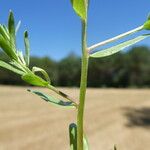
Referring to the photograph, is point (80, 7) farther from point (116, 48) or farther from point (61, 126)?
point (61, 126)

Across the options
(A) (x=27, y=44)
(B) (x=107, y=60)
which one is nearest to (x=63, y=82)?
(B) (x=107, y=60)

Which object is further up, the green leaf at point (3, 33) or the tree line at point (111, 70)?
the tree line at point (111, 70)

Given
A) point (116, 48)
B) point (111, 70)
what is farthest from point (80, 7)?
point (111, 70)

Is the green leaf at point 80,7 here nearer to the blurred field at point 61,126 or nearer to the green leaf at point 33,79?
the green leaf at point 33,79

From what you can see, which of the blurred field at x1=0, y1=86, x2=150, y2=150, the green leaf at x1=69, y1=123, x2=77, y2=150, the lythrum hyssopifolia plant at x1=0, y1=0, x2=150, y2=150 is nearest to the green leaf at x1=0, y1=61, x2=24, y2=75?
the lythrum hyssopifolia plant at x1=0, y1=0, x2=150, y2=150

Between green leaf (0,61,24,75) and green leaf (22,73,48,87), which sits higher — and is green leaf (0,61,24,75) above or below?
above

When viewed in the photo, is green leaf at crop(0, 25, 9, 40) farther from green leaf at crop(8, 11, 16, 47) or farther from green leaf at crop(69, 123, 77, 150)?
green leaf at crop(69, 123, 77, 150)

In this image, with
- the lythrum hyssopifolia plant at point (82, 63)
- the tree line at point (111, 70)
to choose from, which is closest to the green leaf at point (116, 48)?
the lythrum hyssopifolia plant at point (82, 63)
